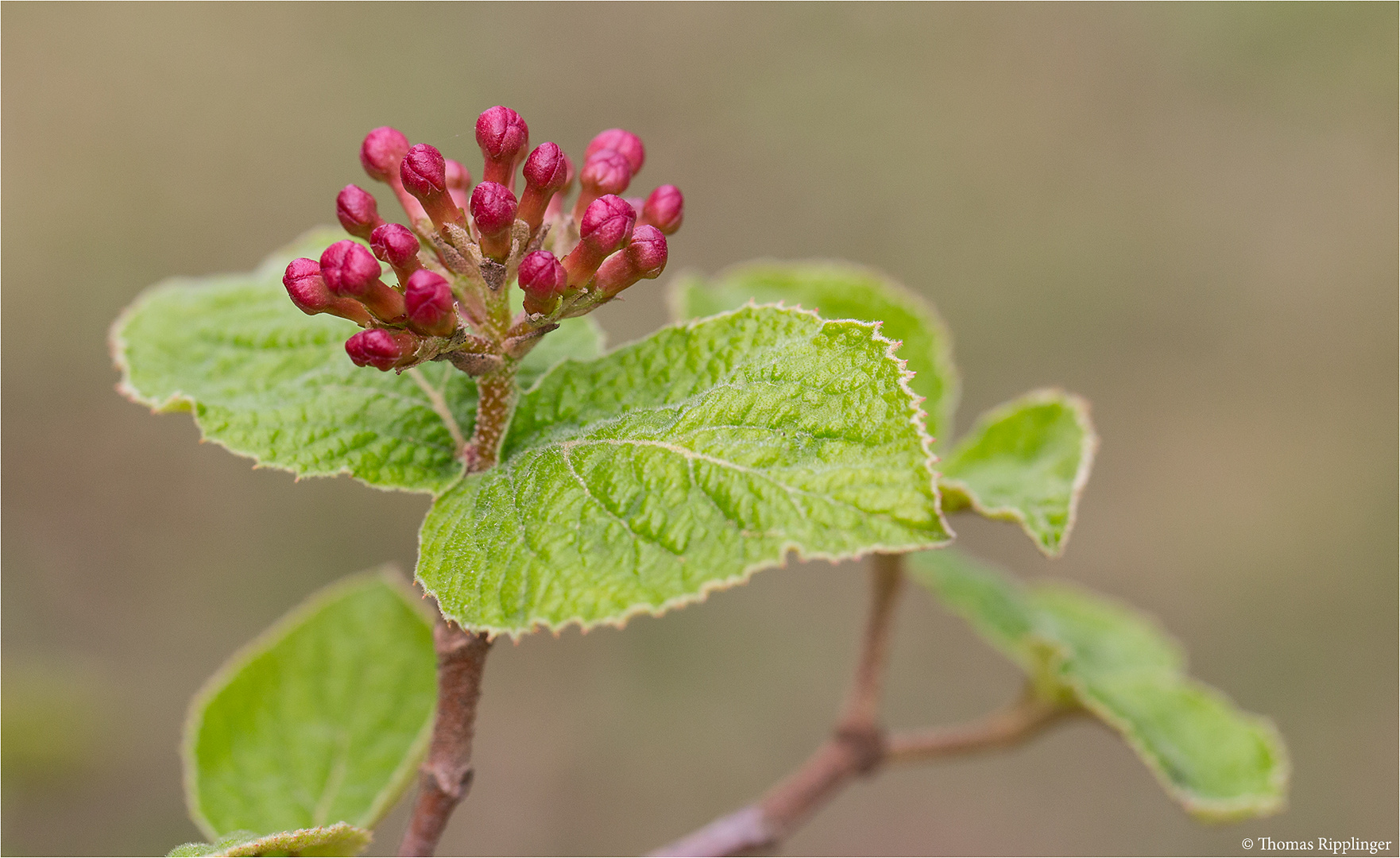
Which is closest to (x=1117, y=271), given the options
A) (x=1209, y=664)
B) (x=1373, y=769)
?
(x=1209, y=664)

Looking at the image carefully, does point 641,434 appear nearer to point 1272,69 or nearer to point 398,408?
point 398,408

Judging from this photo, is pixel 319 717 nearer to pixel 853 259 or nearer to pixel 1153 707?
pixel 1153 707

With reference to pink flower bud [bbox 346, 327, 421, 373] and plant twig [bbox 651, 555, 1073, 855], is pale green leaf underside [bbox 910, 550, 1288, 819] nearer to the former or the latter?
plant twig [bbox 651, 555, 1073, 855]


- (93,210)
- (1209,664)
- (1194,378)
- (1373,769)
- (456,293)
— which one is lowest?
(1373,769)

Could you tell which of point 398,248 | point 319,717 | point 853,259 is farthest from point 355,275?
point 853,259

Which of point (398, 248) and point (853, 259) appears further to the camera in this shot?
point (853, 259)

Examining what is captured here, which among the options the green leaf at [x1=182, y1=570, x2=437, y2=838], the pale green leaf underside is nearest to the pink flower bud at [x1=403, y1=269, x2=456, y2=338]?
the green leaf at [x1=182, y1=570, x2=437, y2=838]
